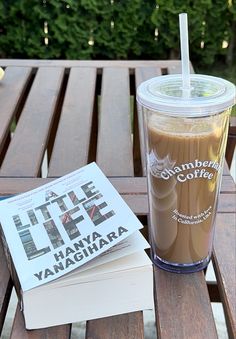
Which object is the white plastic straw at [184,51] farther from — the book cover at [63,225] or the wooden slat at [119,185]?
the wooden slat at [119,185]

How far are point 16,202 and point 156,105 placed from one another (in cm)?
→ 29

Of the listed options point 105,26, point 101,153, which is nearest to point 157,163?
point 101,153

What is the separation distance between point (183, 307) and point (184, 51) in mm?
371

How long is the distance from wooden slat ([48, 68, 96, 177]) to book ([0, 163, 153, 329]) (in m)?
0.34

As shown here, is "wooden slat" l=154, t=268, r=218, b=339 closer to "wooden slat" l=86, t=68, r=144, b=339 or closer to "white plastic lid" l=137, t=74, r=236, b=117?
"wooden slat" l=86, t=68, r=144, b=339

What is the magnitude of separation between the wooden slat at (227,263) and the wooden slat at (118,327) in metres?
0.13

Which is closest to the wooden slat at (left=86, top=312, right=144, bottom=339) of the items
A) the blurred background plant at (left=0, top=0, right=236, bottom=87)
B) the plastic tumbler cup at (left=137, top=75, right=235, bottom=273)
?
the plastic tumbler cup at (left=137, top=75, right=235, bottom=273)

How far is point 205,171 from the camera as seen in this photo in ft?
2.60

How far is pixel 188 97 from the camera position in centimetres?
77

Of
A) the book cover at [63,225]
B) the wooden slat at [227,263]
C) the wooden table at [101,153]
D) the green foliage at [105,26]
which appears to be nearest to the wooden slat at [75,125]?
the wooden table at [101,153]

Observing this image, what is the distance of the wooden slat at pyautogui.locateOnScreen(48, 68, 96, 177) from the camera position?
1.20m

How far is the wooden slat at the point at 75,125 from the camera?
3.94 feet

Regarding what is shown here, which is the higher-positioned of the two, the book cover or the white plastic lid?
the white plastic lid

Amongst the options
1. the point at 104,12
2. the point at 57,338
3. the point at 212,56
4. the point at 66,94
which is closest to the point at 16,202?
the point at 57,338
